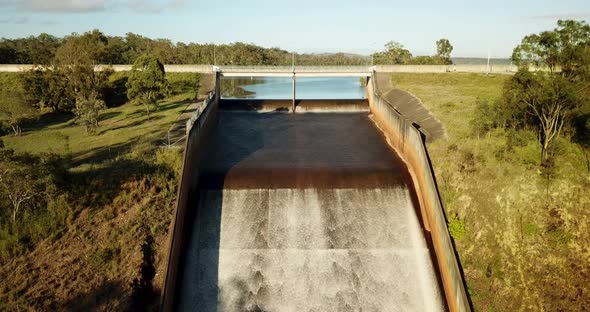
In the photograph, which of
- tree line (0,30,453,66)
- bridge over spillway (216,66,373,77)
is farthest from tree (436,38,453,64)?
bridge over spillway (216,66,373,77)

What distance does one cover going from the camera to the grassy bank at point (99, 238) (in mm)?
20188

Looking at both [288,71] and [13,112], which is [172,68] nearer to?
[288,71]

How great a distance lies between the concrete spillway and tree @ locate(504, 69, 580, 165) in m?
8.79

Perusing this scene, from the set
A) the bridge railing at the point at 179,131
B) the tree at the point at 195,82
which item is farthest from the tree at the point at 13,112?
the tree at the point at 195,82

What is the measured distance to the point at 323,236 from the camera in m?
24.7

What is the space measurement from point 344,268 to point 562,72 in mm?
17047

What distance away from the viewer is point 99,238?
22.8 m

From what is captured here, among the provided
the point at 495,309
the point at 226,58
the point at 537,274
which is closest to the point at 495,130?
the point at 537,274

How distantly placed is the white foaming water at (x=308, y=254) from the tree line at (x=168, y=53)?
33363mm

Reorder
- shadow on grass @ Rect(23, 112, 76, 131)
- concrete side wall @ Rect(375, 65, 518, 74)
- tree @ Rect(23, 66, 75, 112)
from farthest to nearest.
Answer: concrete side wall @ Rect(375, 65, 518, 74)
tree @ Rect(23, 66, 75, 112)
shadow on grass @ Rect(23, 112, 76, 131)

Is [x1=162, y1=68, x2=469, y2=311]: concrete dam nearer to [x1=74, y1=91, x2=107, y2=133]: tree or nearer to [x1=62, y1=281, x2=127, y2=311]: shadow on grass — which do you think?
[x1=62, y1=281, x2=127, y2=311]: shadow on grass

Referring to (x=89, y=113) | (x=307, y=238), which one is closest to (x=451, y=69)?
(x=307, y=238)

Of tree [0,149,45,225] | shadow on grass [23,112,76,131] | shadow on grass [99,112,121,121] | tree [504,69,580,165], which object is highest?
tree [504,69,580,165]

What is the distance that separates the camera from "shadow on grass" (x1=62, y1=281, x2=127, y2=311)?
19672 mm
